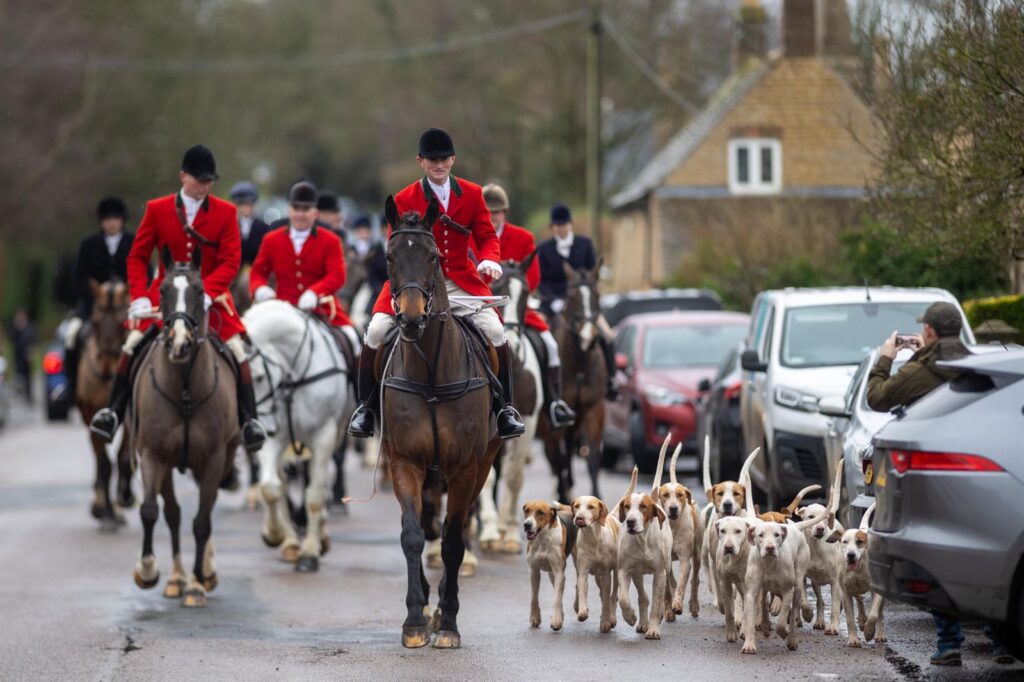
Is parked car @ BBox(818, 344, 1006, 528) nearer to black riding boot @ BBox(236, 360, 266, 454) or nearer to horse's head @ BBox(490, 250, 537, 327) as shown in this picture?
horse's head @ BBox(490, 250, 537, 327)

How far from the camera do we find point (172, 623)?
11898 millimetres

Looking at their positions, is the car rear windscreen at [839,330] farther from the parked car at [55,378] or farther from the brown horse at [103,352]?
the parked car at [55,378]

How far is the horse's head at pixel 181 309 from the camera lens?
12.5 metres

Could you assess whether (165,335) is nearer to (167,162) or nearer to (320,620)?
(320,620)

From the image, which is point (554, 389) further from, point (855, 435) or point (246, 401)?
point (855, 435)

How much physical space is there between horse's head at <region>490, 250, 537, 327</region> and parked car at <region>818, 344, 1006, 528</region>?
2.71m

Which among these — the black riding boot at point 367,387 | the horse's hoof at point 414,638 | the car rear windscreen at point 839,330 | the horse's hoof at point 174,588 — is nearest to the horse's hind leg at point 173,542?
the horse's hoof at point 174,588

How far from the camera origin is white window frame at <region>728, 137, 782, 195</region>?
2028 inches

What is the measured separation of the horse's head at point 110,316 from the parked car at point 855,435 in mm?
7351

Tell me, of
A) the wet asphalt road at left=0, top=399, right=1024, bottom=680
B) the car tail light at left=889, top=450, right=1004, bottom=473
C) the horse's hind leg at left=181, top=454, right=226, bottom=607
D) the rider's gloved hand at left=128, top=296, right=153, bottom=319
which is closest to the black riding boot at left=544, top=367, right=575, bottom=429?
the wet asphalt road at left=0, top=399, right=1024, bottom=680

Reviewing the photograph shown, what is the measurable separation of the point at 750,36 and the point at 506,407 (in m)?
44.2

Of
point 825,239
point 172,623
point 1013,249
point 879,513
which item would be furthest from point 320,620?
point 825,239

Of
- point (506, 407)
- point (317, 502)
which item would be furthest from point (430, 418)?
point (317, 502)

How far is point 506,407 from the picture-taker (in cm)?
1152
